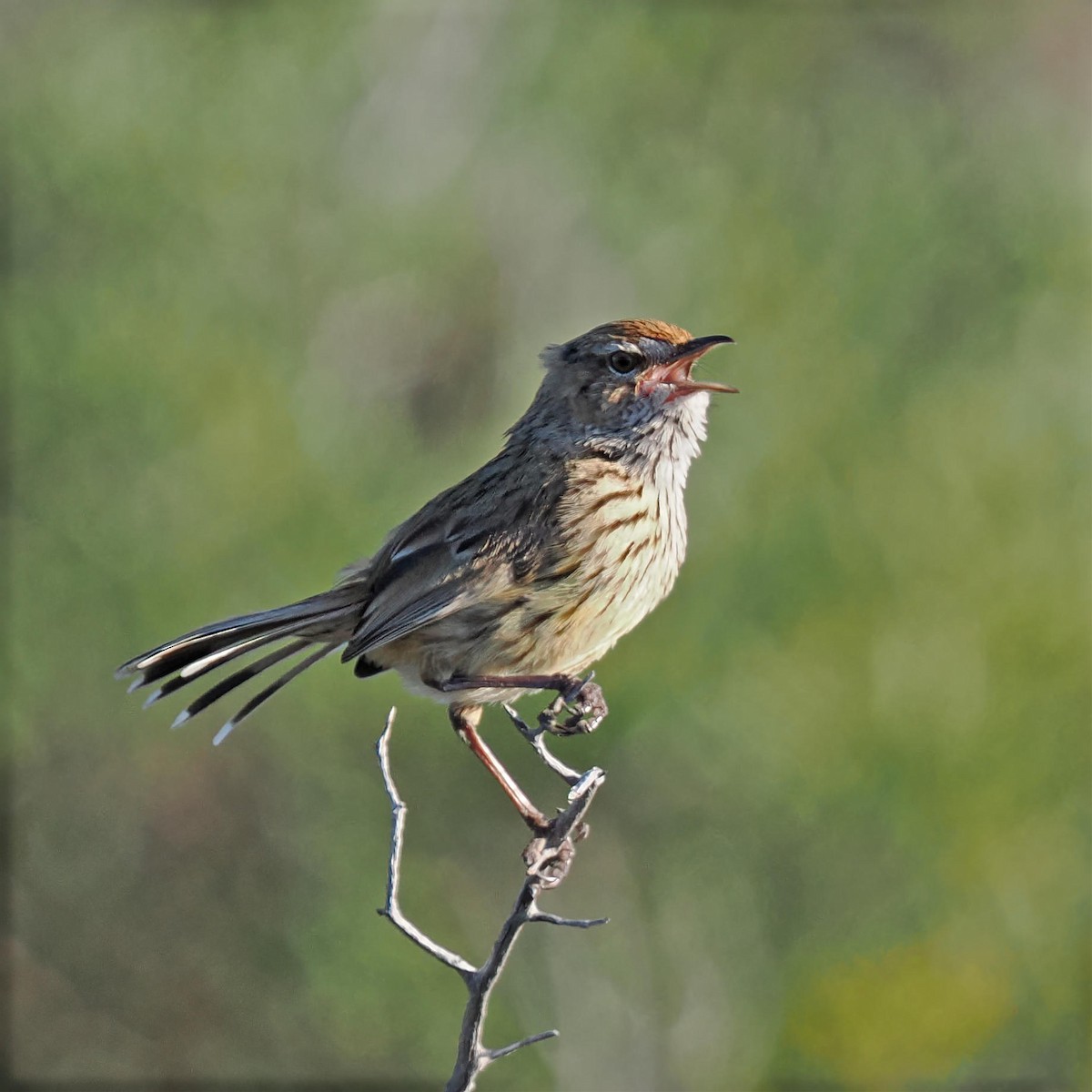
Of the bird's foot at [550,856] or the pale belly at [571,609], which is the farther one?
the pale belly at [571,609]

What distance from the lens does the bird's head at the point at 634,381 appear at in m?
5.16

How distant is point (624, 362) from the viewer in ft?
17.2

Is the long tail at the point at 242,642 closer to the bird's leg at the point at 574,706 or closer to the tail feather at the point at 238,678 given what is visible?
the tail feather at the point at 238,678

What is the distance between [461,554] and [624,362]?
0.89 m

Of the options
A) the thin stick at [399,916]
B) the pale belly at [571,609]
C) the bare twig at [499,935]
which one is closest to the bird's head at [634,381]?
the pale belly at [571,609]

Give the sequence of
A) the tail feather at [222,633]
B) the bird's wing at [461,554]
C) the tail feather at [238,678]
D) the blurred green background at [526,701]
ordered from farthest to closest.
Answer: the blurred green background at [526,701]
the tail feather at [238,678]
the tail feather at [222,633]
the bird's wing at [461,554]

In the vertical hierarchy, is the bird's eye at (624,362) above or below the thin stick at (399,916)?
above

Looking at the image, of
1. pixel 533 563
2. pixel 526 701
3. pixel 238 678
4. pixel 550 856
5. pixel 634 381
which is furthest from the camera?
pixel 526 701

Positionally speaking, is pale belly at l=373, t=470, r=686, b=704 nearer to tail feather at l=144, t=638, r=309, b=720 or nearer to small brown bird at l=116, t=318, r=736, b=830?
small brown bird at l=116, t=318, r=736, b=830

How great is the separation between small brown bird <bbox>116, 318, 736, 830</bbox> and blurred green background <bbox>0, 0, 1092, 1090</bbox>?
2.88 m

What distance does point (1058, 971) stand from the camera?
7.54m

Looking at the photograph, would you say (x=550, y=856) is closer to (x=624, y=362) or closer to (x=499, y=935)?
(x=499, y=935)

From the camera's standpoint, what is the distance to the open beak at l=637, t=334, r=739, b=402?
5.10 m

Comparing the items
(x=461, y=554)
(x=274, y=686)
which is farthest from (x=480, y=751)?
(x=461, y=554)
